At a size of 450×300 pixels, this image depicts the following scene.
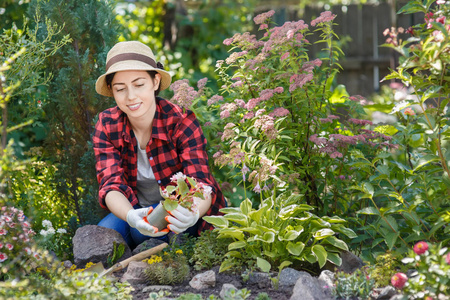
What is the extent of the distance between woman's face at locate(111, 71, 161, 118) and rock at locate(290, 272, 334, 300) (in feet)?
4.07

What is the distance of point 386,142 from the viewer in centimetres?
297

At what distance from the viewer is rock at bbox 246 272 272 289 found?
2.41 metres

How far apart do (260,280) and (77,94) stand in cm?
175

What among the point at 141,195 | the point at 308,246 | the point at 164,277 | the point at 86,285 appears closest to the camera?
the point at 86,285

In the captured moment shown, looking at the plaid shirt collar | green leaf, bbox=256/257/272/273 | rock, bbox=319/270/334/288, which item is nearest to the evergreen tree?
the plaid shirt collar

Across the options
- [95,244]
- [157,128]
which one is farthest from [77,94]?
[95,244]

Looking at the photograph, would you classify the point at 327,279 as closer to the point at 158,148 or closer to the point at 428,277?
the point at 428,277

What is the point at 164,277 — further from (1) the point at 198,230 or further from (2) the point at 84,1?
(2) the point at 84,1

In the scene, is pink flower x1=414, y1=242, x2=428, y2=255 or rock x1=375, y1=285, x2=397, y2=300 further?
rock x1=375, y1=285, x2=397, y2=300

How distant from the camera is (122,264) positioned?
264 cm

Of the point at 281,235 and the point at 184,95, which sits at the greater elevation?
the point at 184,95

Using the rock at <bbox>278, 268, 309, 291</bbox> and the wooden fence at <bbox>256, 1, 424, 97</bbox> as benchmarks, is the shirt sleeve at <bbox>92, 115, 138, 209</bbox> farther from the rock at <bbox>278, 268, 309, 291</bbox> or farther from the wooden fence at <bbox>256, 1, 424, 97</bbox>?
the wooden fence at <bbox>256, 1, 424, 97</bbox>

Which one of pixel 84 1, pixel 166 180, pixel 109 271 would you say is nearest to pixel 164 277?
pixel 109 271

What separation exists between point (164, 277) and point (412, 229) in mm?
1202
